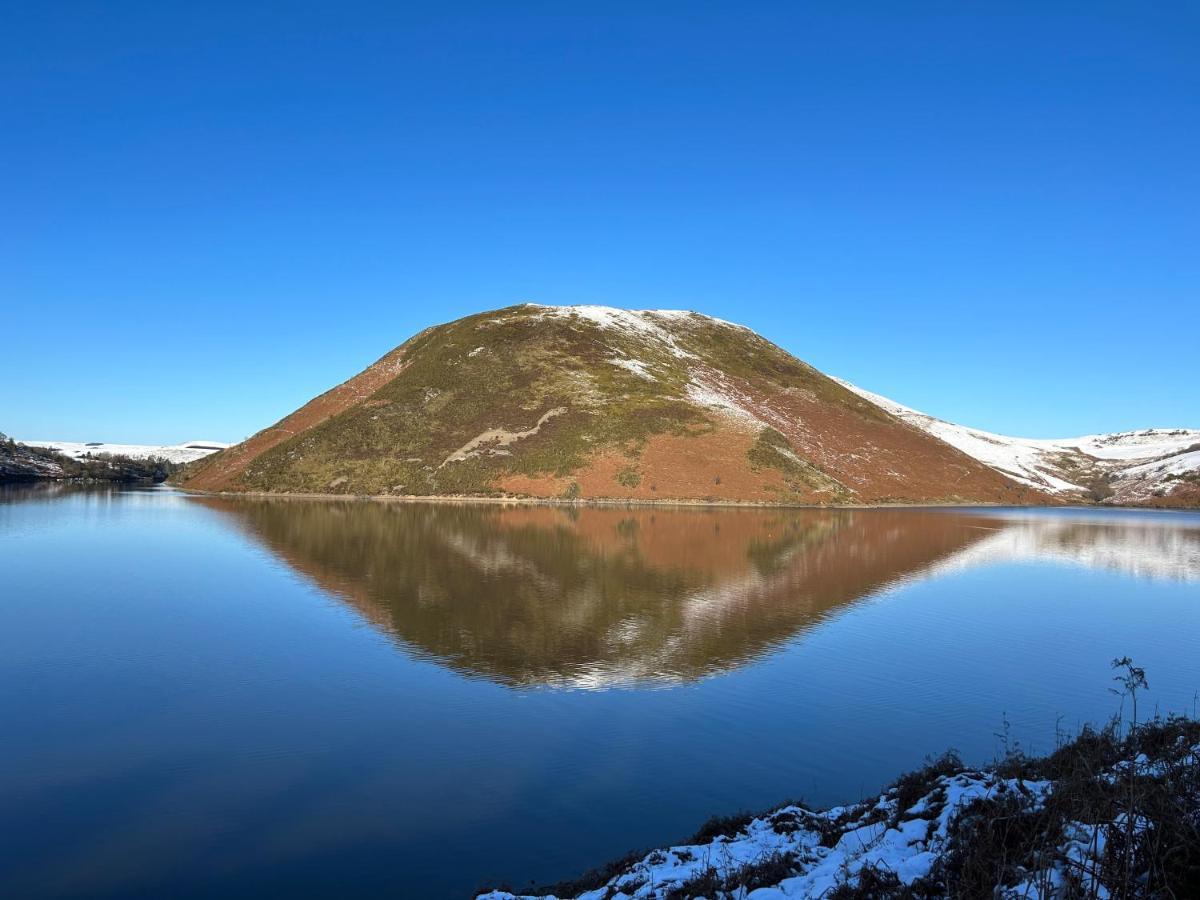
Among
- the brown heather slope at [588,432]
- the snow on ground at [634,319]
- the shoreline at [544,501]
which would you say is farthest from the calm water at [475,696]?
the snow on ground at [634,319]

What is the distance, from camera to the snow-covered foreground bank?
665 cm

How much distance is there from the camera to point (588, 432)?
113812 millimetres

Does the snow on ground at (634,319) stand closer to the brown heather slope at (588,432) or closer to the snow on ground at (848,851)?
the brown heather slope at (588,432)

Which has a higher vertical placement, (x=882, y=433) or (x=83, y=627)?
(x=882, y=433)

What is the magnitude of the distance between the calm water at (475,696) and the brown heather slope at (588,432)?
62.0 meters

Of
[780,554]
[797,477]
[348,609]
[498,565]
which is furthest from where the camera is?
[797,477]

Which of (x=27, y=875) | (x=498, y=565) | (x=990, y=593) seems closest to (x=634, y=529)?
(x=498, y=565)

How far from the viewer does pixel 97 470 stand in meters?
171

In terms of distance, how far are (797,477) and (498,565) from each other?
76.0 meters

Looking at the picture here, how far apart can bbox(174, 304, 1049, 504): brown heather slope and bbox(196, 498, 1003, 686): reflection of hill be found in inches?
1214

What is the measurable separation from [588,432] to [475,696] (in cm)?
9558

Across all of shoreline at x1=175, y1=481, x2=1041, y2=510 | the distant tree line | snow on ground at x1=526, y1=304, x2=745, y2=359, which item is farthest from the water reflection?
the distant tree line

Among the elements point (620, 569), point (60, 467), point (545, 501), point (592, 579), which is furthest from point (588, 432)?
point (60, 467)

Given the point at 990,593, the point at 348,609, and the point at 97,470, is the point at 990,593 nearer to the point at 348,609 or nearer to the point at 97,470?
the point at 348,609
